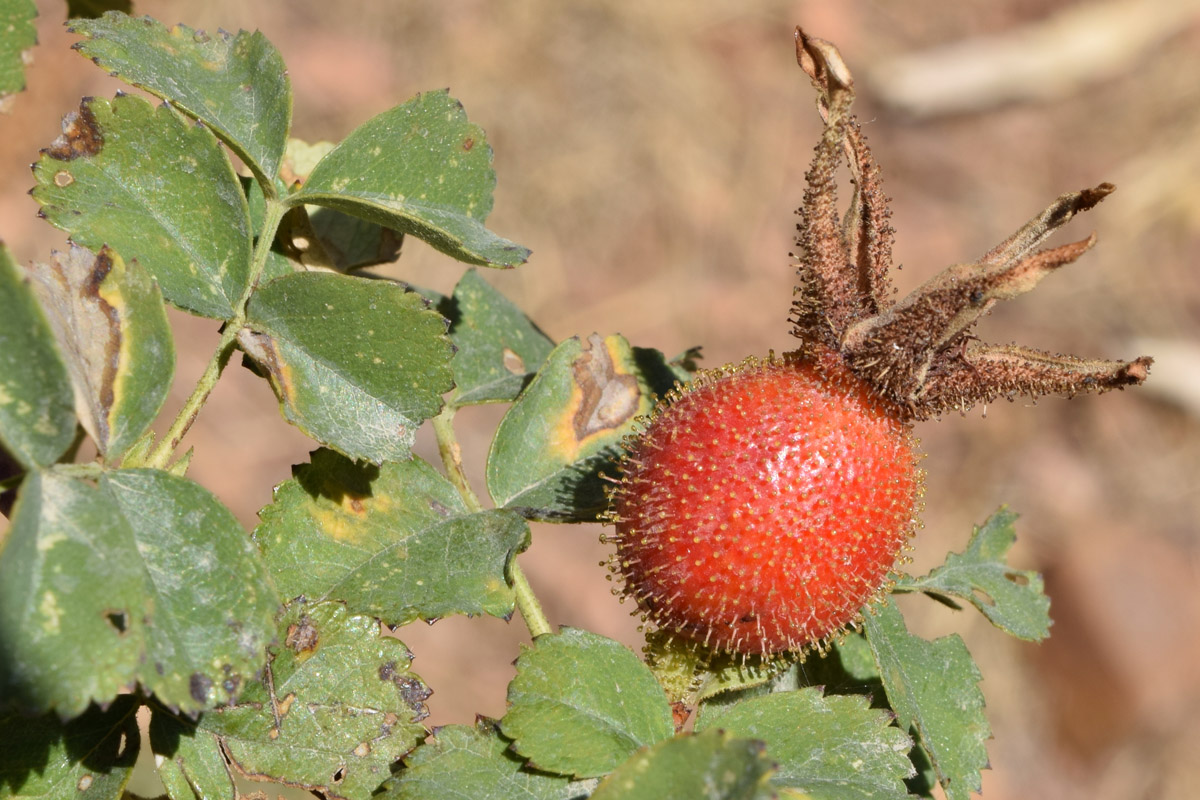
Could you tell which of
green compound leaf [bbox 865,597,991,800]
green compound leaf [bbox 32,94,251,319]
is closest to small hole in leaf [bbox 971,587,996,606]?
green compound leaf [bbox 865,597,991,800]

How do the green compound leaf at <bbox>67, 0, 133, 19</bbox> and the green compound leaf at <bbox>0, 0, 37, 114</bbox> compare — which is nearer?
the green compound leaf at <bbox>0, 0, 37, 114</bbox>

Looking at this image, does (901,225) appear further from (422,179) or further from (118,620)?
(118,620)

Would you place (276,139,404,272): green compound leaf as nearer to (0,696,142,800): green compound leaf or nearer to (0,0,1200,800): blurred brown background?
(0,696,142,800): green compound leaf

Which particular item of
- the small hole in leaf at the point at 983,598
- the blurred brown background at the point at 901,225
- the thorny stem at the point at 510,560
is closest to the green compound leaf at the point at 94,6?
the thorny stem at the point at 510,560

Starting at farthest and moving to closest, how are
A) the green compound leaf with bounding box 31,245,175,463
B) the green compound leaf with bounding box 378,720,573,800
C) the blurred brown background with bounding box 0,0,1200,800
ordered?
the blurred brown background with bounding box 0,0,1200,800
the green compound leaf with bounding box 378,720,573,800
the green compound leaf with bounding box 31,245,175,463

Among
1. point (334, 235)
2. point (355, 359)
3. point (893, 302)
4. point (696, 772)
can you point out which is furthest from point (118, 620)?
point (893, 302)

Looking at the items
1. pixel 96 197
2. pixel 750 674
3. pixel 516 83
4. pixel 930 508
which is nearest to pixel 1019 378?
pixel 750 674
